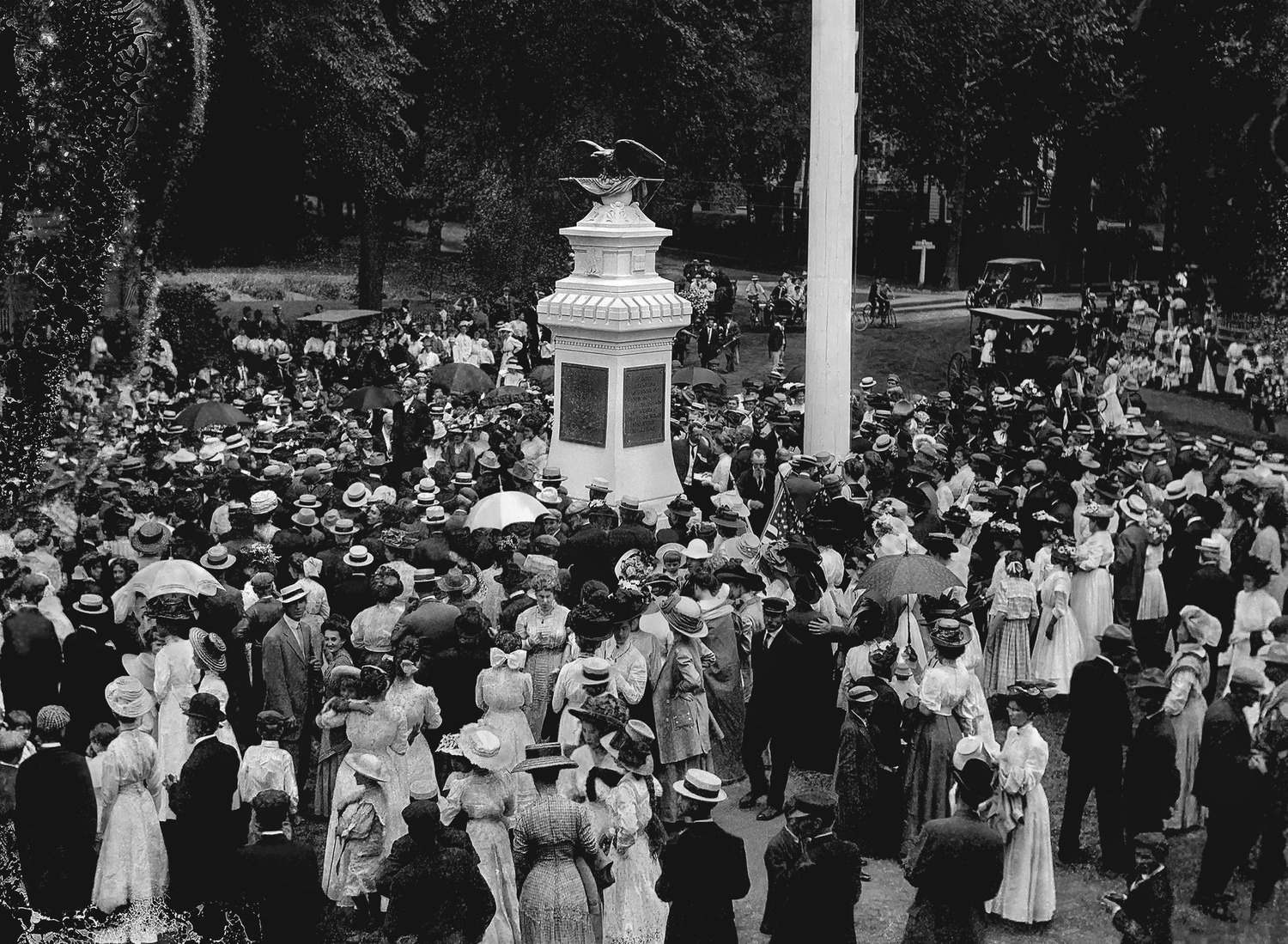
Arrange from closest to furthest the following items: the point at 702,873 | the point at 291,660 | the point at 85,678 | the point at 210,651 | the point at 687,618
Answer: the point at 702,873 < the point at 210,651 < the point at 687,618 < the point at 85,678 < the point at 291,660

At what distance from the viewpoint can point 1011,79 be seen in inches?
1480

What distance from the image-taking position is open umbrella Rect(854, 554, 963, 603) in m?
10.4

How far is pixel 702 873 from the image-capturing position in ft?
24.0

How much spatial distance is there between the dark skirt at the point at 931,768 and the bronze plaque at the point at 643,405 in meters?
7.69

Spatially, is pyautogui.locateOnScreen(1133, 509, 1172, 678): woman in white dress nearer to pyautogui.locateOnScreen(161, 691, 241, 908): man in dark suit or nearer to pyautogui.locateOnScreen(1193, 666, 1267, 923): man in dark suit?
pyautogui.locateOnScreen(1193, 666, 1267, 923): man in dark suit

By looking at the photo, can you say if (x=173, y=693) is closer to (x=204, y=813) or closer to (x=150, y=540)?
(x=204, y=813)

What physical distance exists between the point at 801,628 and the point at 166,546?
5.51 m

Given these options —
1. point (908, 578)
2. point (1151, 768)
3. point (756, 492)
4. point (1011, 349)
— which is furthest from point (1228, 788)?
point (1011, 349)

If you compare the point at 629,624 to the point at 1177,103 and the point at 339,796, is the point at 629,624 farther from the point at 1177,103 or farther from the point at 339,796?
the point at 1177,103

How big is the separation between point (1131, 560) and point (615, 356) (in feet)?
20.2

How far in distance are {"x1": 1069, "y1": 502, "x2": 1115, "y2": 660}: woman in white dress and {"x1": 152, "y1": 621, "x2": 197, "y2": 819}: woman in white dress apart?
281 inches

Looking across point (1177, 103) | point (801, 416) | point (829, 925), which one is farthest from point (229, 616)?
point (1177, 103)

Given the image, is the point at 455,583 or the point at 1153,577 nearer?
the point at 455,583

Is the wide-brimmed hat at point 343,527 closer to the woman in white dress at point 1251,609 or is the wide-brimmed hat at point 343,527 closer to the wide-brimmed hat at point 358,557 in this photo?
the wide-brimmed hat at point 358,557
